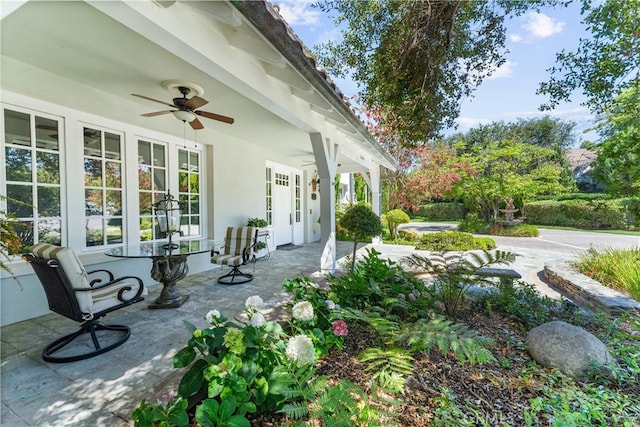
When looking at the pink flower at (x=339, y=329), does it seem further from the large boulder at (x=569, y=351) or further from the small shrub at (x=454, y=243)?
the small shrub at (x=454, y=243)

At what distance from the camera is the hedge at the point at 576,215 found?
12.4 metres

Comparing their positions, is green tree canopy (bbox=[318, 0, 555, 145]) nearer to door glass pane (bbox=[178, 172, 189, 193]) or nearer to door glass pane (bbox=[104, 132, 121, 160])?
door glass pane (bbox=[104, 132, 121, 160])

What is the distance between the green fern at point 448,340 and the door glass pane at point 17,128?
445 cm

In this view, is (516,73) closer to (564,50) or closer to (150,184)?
(564,50)

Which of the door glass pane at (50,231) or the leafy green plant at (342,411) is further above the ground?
the door glass pane at (50,231)

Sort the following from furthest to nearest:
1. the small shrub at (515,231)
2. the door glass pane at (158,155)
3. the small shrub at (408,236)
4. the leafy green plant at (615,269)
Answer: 1. the small shrub at (515,231)
2. the small shrub at (408,236)
3. the door glass pane at (158,155)
4. the leafy green plant at (615,269)

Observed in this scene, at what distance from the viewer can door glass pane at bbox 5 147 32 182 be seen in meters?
3.03

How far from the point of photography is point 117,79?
10.6 ft

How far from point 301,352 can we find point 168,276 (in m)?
2.69

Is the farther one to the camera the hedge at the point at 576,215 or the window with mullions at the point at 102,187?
the hedge at the point at 576,215

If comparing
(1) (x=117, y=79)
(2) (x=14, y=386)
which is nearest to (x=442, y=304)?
(2) (x=14, y=386)

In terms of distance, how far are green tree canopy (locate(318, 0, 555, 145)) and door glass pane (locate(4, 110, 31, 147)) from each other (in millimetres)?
3710

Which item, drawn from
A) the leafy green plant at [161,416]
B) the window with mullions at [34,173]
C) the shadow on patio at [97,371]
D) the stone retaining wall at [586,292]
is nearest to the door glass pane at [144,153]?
the window with mullions at [34,173]

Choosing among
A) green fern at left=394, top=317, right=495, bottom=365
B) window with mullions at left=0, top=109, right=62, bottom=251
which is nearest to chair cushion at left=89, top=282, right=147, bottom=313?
window with mullions at left=0, top=109, right=62, bottom=251
